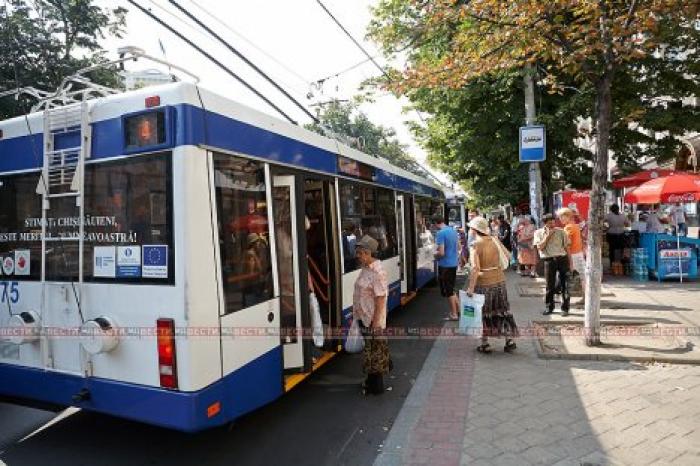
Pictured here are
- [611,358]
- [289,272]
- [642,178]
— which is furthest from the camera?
[642,178]

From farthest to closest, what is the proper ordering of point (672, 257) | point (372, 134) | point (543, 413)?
point (372, 134) < point (672, 257) < point (543, 413)

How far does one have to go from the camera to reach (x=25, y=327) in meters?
4.21

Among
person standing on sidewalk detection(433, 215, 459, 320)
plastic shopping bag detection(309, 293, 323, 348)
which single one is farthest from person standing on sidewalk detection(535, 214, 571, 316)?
plastic shopping bag detection(309, 293, 323, 348)

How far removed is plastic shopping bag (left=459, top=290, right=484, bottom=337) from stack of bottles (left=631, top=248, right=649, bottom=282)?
807 cm

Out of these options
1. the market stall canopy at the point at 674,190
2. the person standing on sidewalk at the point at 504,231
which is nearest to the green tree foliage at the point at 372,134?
the person standing on sidewalk at the point at 504,231

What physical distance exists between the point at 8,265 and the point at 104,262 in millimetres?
1278

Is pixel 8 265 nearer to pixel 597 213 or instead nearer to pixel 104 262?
pixel 104 262

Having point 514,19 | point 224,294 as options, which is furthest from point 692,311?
point 224,294

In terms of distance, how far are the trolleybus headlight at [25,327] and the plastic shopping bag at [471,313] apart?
4.69 meters

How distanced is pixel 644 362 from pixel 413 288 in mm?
5177

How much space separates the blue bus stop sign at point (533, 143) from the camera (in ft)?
37.5

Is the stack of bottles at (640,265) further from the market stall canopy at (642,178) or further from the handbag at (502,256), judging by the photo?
the handbag at (502,256)

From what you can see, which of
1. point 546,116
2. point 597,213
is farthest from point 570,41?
point 546,116

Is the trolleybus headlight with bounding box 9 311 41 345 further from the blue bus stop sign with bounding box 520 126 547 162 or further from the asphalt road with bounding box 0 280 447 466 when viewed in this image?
the blue bus stop sign with bounding box 520 126 547 162
